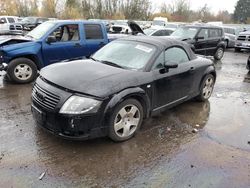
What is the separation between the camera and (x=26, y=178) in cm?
372

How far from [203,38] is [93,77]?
10.1m

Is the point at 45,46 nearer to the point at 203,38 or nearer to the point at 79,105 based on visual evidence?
the point at 79,105

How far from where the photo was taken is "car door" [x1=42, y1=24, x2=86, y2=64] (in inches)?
331

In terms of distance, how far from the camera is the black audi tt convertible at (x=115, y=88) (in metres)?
4.21

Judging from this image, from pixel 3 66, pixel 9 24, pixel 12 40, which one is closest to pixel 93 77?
pixel 3 66

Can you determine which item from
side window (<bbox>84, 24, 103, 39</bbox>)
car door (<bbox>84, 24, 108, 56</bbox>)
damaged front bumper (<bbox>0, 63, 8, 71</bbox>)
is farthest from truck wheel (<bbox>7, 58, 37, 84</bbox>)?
side window (<bbox>84, 24, 103, 39</bbox>)

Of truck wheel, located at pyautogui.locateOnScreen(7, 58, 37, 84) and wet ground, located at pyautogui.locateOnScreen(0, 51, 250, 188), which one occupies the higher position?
truck wheel, located at pyautogui.locateOnScreen(7, 58, 37, 84)

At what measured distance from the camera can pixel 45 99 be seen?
4414 mm

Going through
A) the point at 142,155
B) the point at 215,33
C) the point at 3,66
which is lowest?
the point at 142,155

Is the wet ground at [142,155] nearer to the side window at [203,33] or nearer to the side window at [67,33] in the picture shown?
the side window at [67,33]

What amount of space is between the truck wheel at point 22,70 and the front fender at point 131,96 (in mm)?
4554

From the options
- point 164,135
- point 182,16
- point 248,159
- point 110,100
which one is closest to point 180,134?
point 164,135

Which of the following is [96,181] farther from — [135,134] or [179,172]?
[135,134]

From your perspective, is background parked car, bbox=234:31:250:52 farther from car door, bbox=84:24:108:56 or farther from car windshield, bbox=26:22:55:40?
car windshield, bbox=26:22:55:40
